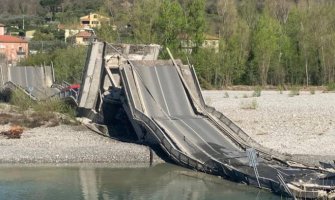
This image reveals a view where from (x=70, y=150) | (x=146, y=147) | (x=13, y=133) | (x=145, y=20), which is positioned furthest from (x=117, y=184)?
(x=145, y=20)

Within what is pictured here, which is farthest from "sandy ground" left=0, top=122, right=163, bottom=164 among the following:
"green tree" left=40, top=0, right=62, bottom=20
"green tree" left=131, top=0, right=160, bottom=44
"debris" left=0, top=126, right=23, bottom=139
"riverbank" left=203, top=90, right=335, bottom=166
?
"green tree" left=40, top=0, right=62, bottom=20

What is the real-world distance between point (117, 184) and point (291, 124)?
32.6 feet

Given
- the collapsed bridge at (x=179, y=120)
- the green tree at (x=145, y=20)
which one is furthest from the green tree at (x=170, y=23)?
the collapsed bridge at (x=179, y=120)

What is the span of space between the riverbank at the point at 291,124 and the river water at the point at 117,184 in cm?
388

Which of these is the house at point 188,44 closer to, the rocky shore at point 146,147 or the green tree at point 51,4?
the rocky shore at point 146,147

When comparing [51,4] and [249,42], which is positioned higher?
[51,4]

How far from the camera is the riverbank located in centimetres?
2469

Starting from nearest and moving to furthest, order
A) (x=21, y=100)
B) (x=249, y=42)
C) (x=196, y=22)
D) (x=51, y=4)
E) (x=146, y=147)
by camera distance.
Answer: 1. (x=146, y=147)
2. (x=21, y=100)
3. (x=196, y=22)
4. (x=249, y=42)
5. (x=51, y=4)

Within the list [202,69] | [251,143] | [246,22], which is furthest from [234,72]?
[251,143]

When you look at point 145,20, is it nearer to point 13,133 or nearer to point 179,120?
point 13,133

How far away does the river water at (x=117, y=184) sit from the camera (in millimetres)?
19938

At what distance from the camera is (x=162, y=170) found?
2342 cm

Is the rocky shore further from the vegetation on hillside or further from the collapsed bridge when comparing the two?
the vegetation on hillside

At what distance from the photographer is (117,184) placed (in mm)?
21562
